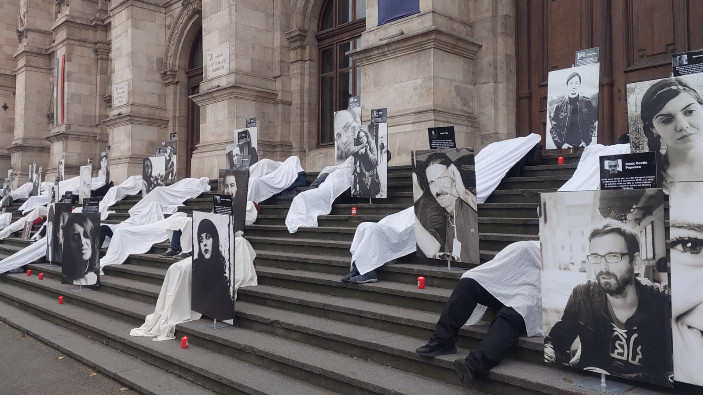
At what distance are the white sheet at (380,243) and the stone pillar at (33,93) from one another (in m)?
24.2

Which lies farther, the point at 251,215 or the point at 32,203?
the point at 32,203

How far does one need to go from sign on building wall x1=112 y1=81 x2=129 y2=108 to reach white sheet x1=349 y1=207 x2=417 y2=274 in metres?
15.3

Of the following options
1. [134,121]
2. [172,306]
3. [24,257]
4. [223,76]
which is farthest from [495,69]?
[134,121]

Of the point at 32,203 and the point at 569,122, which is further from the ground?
the point at 569,122

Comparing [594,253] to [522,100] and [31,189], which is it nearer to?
[522,100]

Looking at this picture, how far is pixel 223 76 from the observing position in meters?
15.1

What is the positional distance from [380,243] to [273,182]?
4660 mm

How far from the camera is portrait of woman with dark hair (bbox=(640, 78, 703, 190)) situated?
222 inches

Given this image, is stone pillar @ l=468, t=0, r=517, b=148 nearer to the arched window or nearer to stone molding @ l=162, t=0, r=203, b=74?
the arched window

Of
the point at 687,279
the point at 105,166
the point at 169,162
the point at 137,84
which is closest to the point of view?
the point at 687,279

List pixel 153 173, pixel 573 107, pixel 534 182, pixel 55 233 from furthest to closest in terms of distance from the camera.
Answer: pixel 153 173
pixel 55 233
pixel 573 107
pixel 534 182

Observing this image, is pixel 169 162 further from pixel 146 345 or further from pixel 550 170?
pixel 550 170

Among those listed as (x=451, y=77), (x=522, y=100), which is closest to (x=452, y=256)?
(x=451, y=77)

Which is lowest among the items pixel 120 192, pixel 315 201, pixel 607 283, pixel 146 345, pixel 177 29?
pixel 146 345
